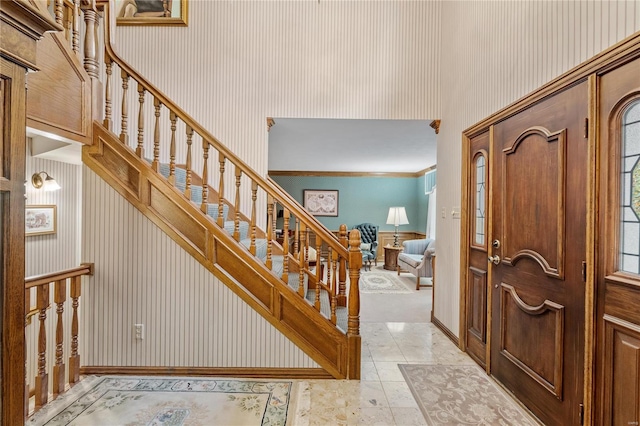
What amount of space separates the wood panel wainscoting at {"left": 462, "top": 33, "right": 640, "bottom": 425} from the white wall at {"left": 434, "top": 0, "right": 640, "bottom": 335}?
131 mm

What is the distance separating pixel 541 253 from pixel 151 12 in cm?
450

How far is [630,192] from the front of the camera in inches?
55.8

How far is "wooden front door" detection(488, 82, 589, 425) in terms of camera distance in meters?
1.67

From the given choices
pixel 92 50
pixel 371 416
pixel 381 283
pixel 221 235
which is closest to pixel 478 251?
pixel 371 416

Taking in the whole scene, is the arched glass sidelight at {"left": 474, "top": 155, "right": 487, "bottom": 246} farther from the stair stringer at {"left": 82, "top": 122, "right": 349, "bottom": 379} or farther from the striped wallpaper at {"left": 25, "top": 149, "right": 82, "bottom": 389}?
the striped wallpaper at {"left": 25, "top": 149, "right": 82, "bottom": 389}

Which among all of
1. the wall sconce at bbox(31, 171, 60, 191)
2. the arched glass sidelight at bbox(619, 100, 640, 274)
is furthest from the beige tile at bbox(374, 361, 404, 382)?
the wall sconce at bbox(31, 171, 60, 191)

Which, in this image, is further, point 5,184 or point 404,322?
point 404,322

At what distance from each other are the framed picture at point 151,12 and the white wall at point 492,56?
118 inches

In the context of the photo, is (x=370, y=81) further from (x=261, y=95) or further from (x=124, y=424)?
(x=124, y=424)

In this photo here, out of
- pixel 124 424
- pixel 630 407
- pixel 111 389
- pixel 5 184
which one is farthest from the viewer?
pixel 111 389

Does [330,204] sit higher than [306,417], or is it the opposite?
[330,204]

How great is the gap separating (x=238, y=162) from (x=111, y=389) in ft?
5.95

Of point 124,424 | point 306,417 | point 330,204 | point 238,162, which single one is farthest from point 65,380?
point 330,204

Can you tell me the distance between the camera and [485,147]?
2.58 meters
